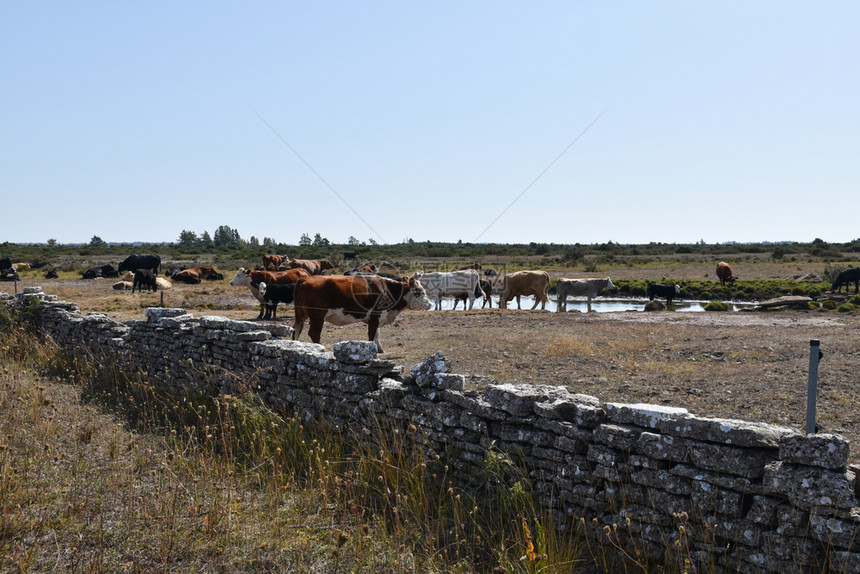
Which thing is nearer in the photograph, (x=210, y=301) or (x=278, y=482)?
(x=278, y=482)

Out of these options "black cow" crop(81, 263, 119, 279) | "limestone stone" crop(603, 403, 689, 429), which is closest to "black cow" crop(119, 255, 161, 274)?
"black cow" crop(81, 263, 119, 279)

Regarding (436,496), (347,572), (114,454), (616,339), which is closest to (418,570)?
(347,572)

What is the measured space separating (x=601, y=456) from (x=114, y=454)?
4901 mm

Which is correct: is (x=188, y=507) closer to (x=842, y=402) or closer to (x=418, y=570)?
(x=418, y=570)

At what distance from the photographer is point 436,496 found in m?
5.50

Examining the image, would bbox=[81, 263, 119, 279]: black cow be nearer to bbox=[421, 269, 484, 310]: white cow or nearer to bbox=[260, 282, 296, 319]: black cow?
bbox=[421, 269, 484, 310]: white cow

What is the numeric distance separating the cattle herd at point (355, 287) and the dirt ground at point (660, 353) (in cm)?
97

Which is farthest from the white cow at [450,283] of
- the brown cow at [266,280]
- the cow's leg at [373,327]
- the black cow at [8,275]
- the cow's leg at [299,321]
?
the black cow at [8,275]

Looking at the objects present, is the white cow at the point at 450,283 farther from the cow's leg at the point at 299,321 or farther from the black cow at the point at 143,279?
the cow's leg at the point at 299,321

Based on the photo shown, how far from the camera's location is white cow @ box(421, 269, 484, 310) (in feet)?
99.6

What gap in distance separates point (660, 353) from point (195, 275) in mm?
31908

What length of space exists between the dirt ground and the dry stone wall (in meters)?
3.35

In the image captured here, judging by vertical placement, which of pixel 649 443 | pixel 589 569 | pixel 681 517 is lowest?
pixel 589 569

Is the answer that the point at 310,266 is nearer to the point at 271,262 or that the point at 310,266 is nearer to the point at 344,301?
the point at 271,262
